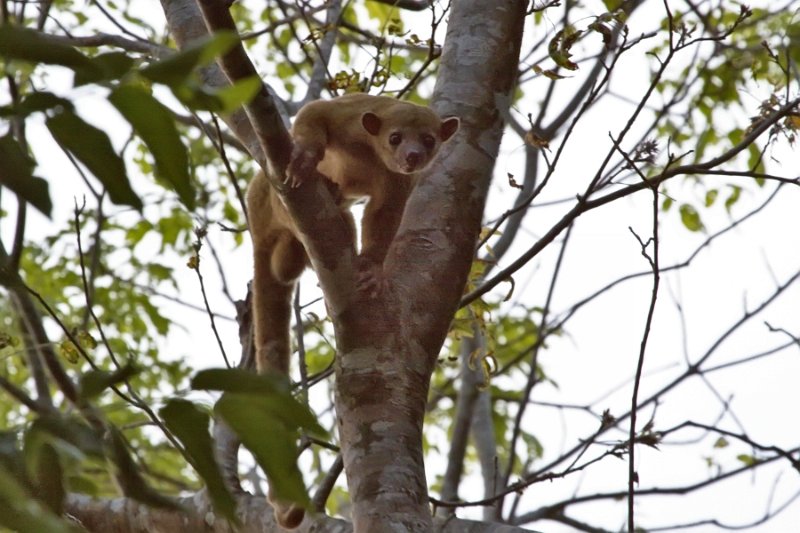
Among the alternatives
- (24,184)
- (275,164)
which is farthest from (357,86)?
(24,184)

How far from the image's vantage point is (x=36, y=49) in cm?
106

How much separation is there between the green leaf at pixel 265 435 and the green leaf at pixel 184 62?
35 centimetres

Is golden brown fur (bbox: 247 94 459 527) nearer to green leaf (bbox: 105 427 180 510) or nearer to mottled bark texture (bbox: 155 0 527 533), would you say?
mottled bark texture (bbox: 155 0 527 533)

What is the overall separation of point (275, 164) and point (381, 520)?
99 cm

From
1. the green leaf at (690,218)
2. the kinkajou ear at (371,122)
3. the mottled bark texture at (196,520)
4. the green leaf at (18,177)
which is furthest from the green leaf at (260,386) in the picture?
the green leaf at (690,218)

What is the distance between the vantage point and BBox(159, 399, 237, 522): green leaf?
3.86 feet

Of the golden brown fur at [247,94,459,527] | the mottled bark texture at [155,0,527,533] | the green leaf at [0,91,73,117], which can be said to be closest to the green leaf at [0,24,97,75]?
the green leaf at [0,91,73,117]

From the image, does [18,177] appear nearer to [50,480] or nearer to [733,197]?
[50,480]

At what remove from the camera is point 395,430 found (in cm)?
262

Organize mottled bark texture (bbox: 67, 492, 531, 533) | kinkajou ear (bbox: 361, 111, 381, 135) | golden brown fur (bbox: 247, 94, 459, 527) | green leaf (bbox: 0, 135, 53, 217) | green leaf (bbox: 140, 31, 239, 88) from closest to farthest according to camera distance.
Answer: green leaf (bbox: 140, 31, 239, 88) → green leaf (bbox: 0, 135, 53, 217) → mottled bark texture (bbox: 67, 492, 531, 533) → golden brown fur (bbox: 247, 94, 459, 527) → kinkajou ear (bbox: 361, 111, 381, 135)

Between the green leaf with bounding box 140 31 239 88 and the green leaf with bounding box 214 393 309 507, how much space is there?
346 mm

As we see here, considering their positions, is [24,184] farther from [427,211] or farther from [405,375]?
[427,211]

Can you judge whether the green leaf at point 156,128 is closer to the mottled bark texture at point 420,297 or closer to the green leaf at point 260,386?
the green leaf at point 260,386

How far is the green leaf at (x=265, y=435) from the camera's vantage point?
1131 mm
